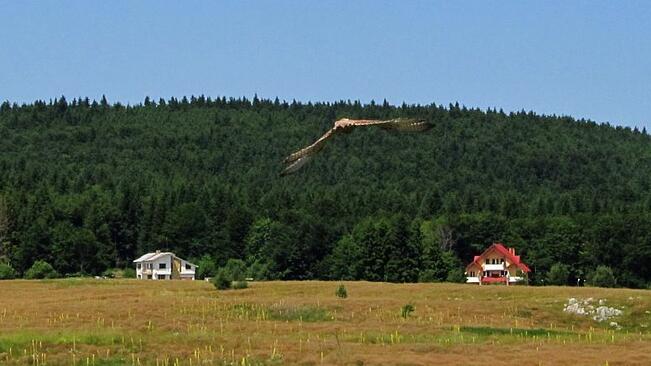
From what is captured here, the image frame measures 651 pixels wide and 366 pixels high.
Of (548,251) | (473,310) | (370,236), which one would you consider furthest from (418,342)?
(548,251)

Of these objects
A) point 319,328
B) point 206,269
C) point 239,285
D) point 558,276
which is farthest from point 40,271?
point 319,328

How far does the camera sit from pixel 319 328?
64.0 meters

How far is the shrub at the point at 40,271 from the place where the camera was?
13801 cm

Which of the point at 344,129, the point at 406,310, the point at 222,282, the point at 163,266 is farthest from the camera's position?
the point at 163,266

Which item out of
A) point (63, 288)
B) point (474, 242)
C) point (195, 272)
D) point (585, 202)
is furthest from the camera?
point (585, 202)

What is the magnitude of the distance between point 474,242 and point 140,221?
1981 inches

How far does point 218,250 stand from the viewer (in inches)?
6609

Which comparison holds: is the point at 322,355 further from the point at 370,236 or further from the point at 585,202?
the point at 585,202

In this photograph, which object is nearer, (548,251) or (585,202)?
(548,251)

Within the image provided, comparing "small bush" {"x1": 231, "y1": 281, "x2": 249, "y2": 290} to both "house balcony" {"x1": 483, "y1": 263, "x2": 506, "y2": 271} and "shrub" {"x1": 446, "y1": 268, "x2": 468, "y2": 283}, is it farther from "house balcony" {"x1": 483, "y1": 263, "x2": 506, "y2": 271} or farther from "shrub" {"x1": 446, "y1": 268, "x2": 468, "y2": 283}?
"house balcony" {"x1": 483, "y1": 263, "x2": 506, "y2": 271}

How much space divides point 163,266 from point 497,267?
4403cm

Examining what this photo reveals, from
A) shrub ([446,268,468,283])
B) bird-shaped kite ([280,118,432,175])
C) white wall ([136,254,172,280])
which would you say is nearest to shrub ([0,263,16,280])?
white wall ([136,254,172,280])

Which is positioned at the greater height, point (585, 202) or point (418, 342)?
point (585, 202)

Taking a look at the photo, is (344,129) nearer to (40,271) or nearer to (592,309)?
(592,309)
